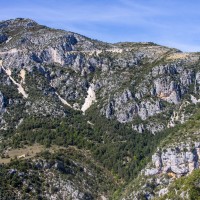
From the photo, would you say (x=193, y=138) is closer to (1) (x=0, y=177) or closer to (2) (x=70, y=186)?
(2) (x=70, y=186)

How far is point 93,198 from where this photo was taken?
590 feet

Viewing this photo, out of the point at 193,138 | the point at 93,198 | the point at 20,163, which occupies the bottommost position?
the point at 93,198

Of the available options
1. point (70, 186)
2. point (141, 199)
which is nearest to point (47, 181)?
point (70, 186)

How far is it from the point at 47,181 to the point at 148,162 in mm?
38815

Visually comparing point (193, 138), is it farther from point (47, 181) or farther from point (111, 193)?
point (47, 181)

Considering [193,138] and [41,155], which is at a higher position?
[193,138]

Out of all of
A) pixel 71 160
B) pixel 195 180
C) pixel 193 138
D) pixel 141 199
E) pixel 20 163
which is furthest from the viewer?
pixel 71 160

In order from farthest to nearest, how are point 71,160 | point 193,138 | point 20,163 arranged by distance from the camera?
point 71,160, point 20,163, point 193,138

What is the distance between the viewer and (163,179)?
6565 inches

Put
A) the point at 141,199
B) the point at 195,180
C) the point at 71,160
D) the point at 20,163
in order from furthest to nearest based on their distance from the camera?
the point at 71,160 → the point at 20,163 → the point at 141,199 → the point at 195,180

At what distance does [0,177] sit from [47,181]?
703 inches

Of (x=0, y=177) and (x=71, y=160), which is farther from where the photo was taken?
(x=71, y=160)

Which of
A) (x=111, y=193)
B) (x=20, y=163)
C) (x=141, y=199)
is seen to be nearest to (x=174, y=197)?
(x=141, y=199)

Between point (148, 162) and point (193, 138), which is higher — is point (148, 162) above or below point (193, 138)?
below
